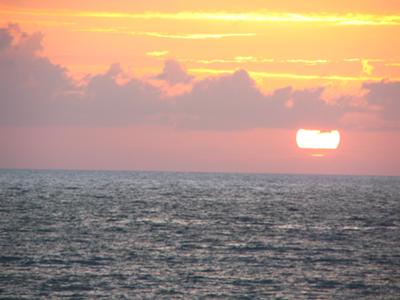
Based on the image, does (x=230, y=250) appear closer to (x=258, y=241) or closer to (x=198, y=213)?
(x=258, y=241)

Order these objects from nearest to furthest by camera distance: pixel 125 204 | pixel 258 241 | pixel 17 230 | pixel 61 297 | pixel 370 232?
pixel 61 297
pixel 258 241
pixel 17 230
pixel 370 232
pixel 125 204

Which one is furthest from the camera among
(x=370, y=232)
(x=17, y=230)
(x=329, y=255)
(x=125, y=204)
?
(x=125, y=204)

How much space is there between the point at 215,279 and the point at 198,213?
192ft

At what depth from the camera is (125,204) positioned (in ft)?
439

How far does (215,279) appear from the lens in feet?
178

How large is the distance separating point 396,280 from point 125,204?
8296 centimetres

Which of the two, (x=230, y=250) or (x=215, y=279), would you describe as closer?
(x=215, y=279)

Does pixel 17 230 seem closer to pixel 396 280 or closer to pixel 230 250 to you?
pixel 230 250

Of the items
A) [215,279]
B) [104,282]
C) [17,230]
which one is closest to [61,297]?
[104,282]

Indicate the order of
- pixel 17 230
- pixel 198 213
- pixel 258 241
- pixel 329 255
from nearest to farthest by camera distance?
pixel 329 255 < pixel 258 241 < pixel 17 230 < pixel 198 213

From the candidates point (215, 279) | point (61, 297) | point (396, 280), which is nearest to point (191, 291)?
point (215, 279)

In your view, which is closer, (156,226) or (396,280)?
(396,280)

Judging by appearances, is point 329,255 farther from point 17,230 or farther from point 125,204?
point 125,204

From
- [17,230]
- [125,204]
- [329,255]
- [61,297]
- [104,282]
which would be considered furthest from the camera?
[125,204]
